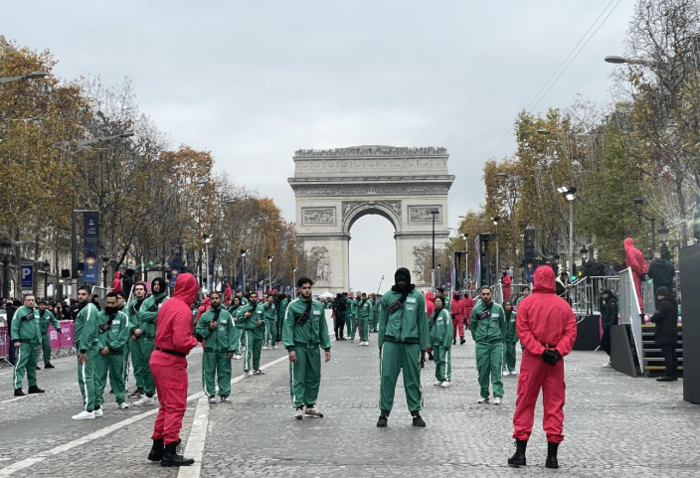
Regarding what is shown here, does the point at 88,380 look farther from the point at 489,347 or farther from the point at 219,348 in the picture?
the point at 489,347

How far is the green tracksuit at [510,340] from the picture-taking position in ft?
57.9

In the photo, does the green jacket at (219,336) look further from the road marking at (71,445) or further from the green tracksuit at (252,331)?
the green tracksuit at (252,331)

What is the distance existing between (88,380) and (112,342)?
0.86 m

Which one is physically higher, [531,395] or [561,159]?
[561,159]

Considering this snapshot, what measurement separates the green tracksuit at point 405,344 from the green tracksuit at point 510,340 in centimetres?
457

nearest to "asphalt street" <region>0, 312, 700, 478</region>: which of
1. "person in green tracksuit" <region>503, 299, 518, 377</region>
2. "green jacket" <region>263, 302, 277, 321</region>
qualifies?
"person in green tracksuit" <region>503, 299, 518, 377</region>

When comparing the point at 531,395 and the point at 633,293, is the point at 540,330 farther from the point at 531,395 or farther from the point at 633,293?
the point at 633,293

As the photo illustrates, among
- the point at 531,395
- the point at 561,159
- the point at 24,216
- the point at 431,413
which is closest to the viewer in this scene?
the point at 531,395

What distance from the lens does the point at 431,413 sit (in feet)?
43.5

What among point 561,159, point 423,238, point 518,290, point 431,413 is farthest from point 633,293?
point 423,238

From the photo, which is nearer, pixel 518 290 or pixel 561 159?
pixel 518 290

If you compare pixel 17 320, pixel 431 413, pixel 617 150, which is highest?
pixel 617 150

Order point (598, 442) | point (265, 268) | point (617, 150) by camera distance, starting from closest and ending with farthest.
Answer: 1. point (598, 442)
2. point (617, 150)
3. point (265, 268)

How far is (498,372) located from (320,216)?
90.8 metres
